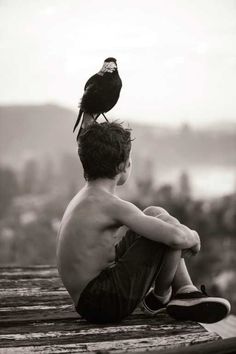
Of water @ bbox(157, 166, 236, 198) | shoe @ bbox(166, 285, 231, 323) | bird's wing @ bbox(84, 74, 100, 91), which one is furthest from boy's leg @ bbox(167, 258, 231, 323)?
water @ bbox(157, 166, 236, 198)

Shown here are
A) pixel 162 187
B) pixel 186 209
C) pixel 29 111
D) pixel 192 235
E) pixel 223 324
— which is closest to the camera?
pixel 192 235

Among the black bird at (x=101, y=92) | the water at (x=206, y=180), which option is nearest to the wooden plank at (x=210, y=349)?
the black bird at (x=101, y=92)

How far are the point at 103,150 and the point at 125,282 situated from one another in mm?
506

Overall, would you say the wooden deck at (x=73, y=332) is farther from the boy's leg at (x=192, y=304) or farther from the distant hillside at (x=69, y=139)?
the distant hillside at (x=69, y=139)

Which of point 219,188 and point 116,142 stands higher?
point 116,142

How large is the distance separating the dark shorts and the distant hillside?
6.31 meters

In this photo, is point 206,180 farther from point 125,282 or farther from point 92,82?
point 125,282

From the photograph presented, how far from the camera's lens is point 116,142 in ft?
6.72

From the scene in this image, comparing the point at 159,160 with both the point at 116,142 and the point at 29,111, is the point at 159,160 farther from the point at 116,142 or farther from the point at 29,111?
the point at 116,142

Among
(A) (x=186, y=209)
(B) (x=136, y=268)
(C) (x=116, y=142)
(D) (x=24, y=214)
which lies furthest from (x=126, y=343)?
(D) (x=24, y=214)

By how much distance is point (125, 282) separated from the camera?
79.4 inches

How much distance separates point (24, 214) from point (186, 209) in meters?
3.29

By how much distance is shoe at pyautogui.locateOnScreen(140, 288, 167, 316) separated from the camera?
226 cm

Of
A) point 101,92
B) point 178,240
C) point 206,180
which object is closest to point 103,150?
point 178,240
